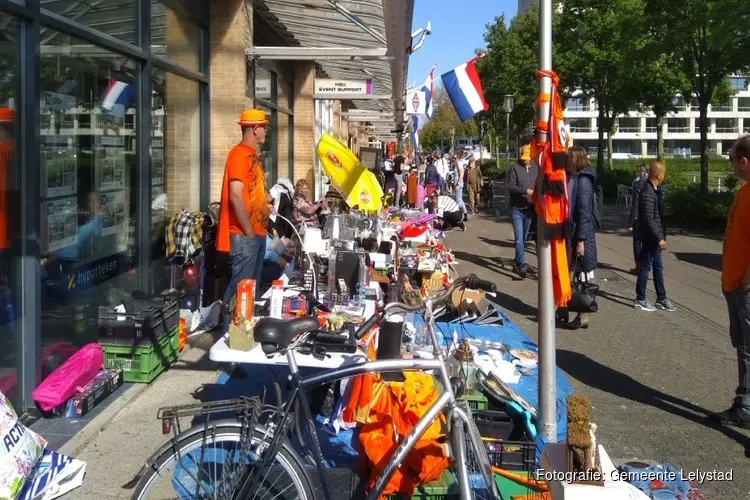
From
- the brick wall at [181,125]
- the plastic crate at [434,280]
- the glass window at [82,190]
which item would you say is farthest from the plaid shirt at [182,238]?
the plastic crate at [434,280]

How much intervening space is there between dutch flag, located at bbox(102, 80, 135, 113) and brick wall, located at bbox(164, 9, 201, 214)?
3.29 ft

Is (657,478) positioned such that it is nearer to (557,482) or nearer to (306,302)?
(557,482)

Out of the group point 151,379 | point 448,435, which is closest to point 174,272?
point 151,379

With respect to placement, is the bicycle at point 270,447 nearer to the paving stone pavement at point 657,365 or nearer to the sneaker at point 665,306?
the paving stone pavement at point 657,365

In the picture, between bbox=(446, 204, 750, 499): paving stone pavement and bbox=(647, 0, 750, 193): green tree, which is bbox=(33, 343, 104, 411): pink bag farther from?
bbox=(647, 0, 750, 193): green tree

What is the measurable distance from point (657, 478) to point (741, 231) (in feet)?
8.21

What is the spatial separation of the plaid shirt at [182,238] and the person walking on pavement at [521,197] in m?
5.64

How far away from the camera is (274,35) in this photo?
13.9m

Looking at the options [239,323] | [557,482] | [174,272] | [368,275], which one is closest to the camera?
[557,482]

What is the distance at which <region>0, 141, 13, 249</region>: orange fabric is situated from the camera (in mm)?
4938

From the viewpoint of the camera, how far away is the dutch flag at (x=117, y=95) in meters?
6.70

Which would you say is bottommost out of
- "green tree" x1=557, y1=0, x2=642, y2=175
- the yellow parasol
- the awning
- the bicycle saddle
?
the bicycle saddle

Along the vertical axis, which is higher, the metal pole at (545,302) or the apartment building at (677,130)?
the apartment building at (677,130)

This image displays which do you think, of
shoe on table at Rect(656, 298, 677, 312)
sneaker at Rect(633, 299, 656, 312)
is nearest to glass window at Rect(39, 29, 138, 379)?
sneaker at Rect(633, 299, 656, 312)
